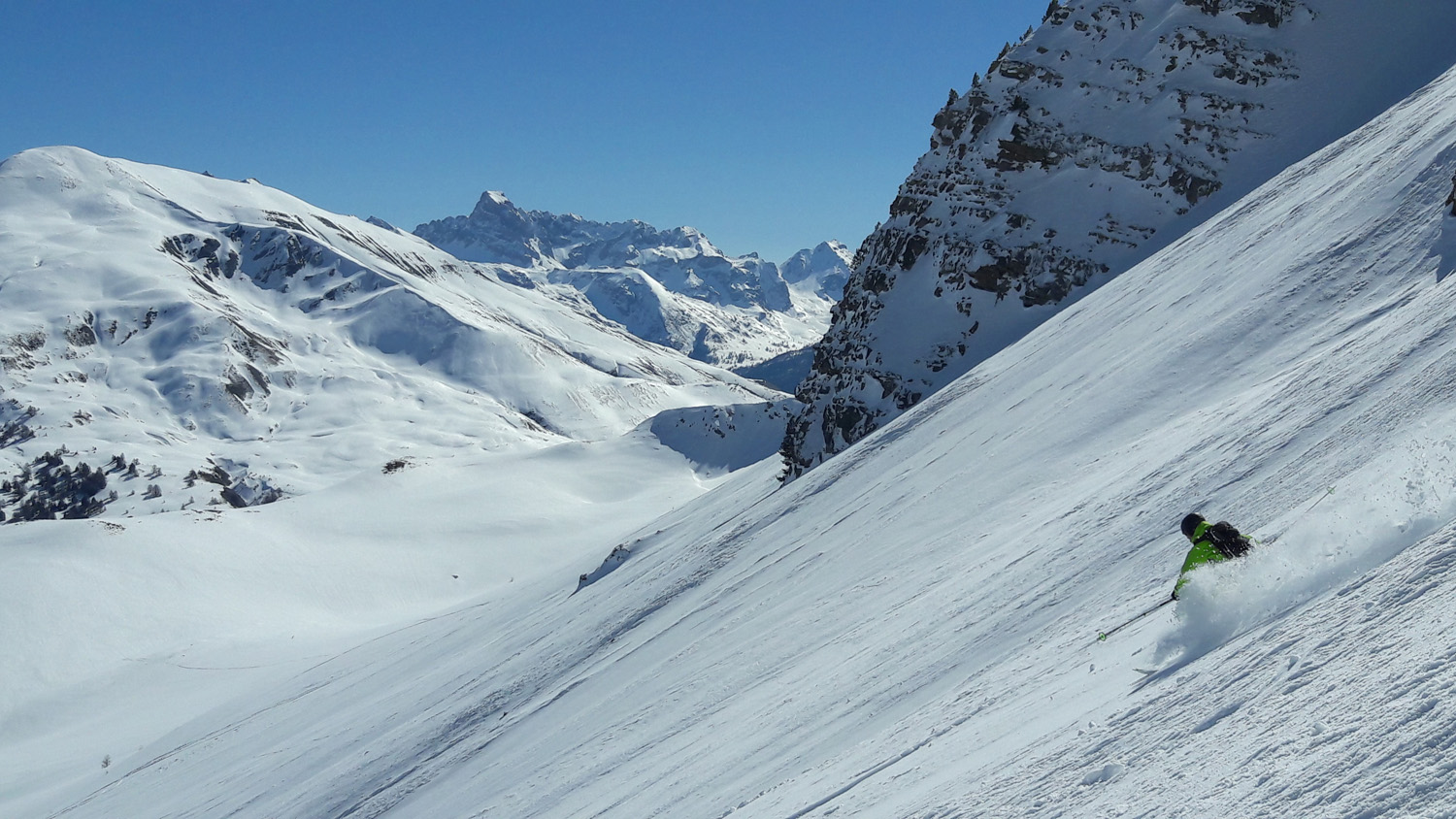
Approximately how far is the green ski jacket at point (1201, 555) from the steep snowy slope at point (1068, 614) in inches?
12.4

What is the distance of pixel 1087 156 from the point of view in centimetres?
4719

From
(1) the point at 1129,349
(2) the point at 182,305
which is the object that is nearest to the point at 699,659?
(1) the point at 1129,349

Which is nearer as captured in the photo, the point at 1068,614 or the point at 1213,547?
the point at 1213,547

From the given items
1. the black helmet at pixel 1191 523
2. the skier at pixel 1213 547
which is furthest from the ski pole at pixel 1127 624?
the skier at pixel 1213 547

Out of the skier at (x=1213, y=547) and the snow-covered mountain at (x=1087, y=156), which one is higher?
the snow-covered mountain at (x=1087, y=156)

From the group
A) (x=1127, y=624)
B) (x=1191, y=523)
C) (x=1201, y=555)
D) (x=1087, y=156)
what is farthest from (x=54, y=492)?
(x=1201, y=555)

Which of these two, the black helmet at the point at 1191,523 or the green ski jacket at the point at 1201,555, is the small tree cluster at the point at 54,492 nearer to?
the black helmet at the point at 1191,523

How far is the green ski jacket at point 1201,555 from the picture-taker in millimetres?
9000

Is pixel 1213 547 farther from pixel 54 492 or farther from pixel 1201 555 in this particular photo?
pixel 54 492

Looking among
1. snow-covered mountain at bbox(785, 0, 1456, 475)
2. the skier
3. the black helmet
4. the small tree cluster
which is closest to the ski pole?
the black helmet

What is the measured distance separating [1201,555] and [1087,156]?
140ft

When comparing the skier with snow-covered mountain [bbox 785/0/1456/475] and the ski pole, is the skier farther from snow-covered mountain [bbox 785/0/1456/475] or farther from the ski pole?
snow-covered mountain [bbox 785/0/1456/475]

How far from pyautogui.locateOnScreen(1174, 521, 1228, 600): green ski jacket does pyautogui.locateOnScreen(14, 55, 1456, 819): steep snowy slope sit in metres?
0.32

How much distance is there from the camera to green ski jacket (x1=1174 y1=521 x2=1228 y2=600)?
9.00m
